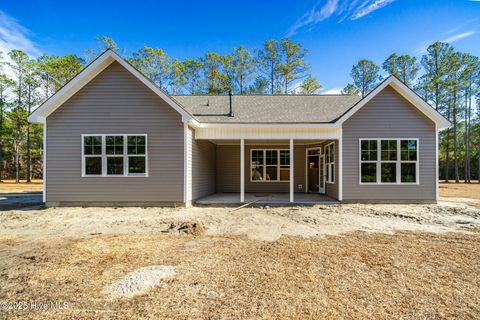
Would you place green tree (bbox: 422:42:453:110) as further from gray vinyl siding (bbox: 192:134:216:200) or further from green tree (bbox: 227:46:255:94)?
gray vinyl siding (bbox: 192:134:216:200)

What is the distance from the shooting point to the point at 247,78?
30.2 metres

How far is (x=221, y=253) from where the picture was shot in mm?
4746

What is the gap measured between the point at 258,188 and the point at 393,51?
88.2ft

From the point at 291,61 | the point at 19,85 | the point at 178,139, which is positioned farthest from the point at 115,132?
the point at 19,85

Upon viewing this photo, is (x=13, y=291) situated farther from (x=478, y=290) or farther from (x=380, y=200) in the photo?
(x=380, y=200)

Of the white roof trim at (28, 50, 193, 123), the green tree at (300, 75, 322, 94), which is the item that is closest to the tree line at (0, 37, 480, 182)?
the green tree at (300, 75, 322, 94)

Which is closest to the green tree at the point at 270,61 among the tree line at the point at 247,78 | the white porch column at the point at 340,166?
the tree line at the point at 247,78

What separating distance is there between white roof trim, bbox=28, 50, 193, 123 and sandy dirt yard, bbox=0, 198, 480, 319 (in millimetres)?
3876

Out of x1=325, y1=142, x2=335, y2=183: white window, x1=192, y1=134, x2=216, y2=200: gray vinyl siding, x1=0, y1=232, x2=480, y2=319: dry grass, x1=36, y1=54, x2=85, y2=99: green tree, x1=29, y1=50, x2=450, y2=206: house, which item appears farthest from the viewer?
x1=36, y1=54, x2=85, y2=99: green tree

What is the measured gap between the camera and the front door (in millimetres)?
13555

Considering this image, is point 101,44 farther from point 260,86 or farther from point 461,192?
Answer: point 461,192

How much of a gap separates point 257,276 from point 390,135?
917 cm

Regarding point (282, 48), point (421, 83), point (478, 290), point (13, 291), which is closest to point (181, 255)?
point (13, 291)

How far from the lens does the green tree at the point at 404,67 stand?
29156mm
